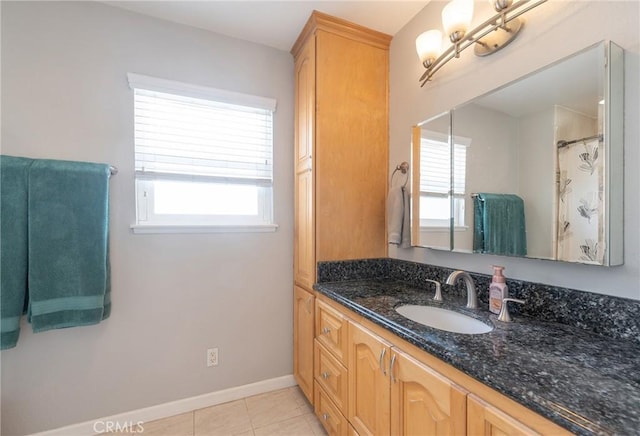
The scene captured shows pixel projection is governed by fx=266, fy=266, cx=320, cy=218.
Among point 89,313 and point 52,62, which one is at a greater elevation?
point 52,62

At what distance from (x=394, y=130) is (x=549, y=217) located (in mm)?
1057

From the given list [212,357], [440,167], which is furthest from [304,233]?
[212,357]

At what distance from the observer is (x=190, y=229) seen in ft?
5.57

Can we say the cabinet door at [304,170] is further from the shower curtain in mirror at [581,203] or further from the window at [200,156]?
the shower curtain in mirror at [581,203]

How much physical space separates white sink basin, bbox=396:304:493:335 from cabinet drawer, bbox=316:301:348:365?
30cm

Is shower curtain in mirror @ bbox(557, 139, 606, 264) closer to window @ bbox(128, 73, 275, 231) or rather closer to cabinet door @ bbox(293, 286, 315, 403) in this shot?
cabinet door @ bbox(293, 286, 315, 403)

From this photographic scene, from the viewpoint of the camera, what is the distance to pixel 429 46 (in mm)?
1400

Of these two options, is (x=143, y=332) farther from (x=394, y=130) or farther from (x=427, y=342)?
(x=394, y=130)

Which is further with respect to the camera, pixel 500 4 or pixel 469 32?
pixel 469 32

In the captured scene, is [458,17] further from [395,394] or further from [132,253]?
[132,253]

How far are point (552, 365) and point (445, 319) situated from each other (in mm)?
502

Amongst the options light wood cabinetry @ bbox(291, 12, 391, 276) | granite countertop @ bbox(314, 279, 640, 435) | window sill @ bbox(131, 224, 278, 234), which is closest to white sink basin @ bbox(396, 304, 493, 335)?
granite countertop @ bbox(314, 279, 640, 435)

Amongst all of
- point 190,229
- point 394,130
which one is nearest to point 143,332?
point 190,229

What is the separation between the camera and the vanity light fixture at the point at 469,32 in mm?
1059
